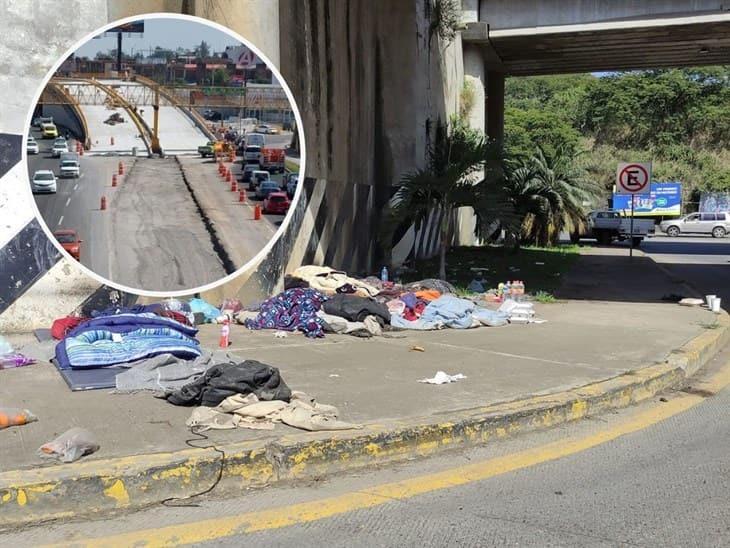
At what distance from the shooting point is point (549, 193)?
24984 millimetres

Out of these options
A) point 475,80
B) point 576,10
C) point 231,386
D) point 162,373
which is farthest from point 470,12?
point 231,386

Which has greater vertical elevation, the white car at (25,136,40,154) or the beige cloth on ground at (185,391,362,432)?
the white car at (25,136,40,154)

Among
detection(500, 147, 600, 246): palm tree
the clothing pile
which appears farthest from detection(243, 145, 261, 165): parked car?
detection(500, 147, 600, 246): palm tree

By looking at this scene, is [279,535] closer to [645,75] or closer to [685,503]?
[685,503]

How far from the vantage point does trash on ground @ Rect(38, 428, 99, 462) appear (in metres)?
4.60

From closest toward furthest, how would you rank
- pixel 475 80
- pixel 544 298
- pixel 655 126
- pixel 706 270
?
pixel 544 298 → pixel 706 270 → pixel 475 80 → pixel 655 126

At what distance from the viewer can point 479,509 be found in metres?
4.44

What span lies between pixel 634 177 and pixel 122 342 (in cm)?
1684

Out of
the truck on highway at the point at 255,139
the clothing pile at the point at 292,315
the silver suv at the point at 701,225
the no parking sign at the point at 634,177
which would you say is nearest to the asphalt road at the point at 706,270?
the no parking sign at the point at 634,177

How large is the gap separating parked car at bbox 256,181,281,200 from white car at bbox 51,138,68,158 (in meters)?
2.15

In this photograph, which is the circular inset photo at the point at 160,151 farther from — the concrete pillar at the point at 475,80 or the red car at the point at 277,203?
the concrete pillar at the point at 475,80

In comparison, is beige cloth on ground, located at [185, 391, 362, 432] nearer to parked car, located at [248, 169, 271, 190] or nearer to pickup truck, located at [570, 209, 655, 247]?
parked car, located at [248, 169, 271, 190]

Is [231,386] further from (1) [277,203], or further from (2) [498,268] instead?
(2) [498,268]

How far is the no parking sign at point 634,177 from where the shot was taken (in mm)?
20875
